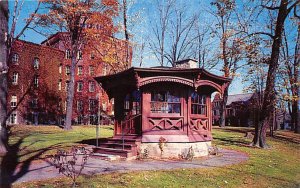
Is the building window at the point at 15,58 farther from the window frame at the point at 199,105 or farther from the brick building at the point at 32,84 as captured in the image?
the window frame at the point at 199,105

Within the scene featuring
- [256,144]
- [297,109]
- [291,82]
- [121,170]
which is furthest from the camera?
[297,109]

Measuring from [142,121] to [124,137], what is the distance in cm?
154

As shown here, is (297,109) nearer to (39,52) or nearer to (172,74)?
(172,74)

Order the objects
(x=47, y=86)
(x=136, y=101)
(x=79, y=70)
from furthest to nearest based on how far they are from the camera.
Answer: (x=79, y=70)
(x=47, y=86)
(x=136, y=101)

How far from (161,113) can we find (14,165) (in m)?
6.73

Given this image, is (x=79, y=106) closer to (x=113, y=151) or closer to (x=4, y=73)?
(x=113, y=151)

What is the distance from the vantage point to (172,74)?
13.9 metres

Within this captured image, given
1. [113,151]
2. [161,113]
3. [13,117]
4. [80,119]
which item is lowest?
[113,151]

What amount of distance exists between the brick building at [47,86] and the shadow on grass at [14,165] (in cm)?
2105

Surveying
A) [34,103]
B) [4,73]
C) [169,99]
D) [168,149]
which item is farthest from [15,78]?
[168,149]

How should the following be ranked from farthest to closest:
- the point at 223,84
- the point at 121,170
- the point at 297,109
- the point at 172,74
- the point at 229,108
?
1. the point at 229,108
2. the point at 297,109
3. the point at 223,84
4. the point at 172,74
5. the point at 121,170

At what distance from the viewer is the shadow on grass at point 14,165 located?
28.2 ft

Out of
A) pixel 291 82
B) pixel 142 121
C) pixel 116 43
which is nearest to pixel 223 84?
pixel 142 121

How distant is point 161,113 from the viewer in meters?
14.4
